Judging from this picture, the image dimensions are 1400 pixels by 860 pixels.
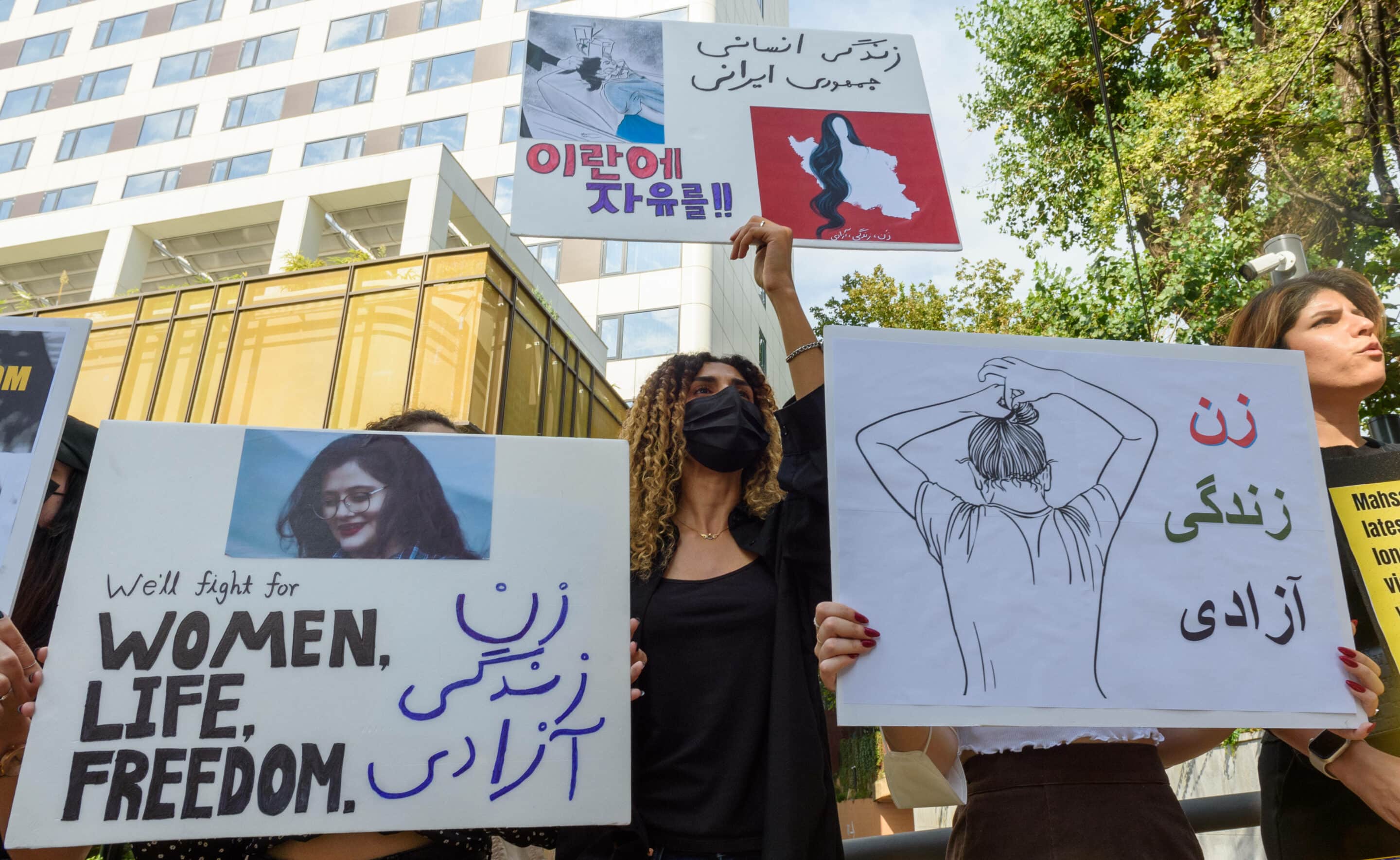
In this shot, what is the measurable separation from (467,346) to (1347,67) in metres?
7.62

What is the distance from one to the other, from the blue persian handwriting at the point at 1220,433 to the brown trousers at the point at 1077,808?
0.61 m

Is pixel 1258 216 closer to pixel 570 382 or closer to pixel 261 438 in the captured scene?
pixel 570 382

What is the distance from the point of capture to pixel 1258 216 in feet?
27.9

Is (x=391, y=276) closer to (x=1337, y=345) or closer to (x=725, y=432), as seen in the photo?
(x=725, y=432)

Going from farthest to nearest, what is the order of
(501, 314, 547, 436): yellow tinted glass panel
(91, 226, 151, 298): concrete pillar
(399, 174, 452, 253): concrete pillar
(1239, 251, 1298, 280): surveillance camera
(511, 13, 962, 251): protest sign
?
(91, 226, 151, 298): concrete pillar
(399, 174, 452, 253): concrete pillar
(501, 314, 547, 436): yellow tinted glass panel
(1239, 251, 1298, 280): surveillance camera
(511, 13, 962, 251): protest sign

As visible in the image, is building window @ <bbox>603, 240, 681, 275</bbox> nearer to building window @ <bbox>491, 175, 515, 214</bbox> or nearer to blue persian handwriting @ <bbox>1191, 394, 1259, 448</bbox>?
building window @ <bbox>491, 175, 515, 214</bbox>

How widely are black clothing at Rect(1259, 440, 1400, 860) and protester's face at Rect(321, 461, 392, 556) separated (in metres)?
1.87

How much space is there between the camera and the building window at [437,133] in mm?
18953

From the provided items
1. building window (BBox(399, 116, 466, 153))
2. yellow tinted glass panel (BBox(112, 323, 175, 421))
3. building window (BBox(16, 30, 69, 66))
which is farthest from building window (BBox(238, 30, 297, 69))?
yellow tinted glass panel (BBox(112, 323, 175, 421))

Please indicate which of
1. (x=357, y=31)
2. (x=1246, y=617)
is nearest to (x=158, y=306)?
(x=1246, y=617)

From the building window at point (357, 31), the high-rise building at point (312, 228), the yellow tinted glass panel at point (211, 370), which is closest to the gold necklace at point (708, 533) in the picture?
the high-rise building at point (312, 228)

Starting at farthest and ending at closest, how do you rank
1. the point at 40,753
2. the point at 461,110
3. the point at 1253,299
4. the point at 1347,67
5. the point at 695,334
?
the point at 461,110 → the point at 695,334 → the point at 1347,67 → the point at 1253,299 → the point at 40,753

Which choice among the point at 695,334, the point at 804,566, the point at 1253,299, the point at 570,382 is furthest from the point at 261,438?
the point at 695,334

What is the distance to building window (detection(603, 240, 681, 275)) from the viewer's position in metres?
17.6
